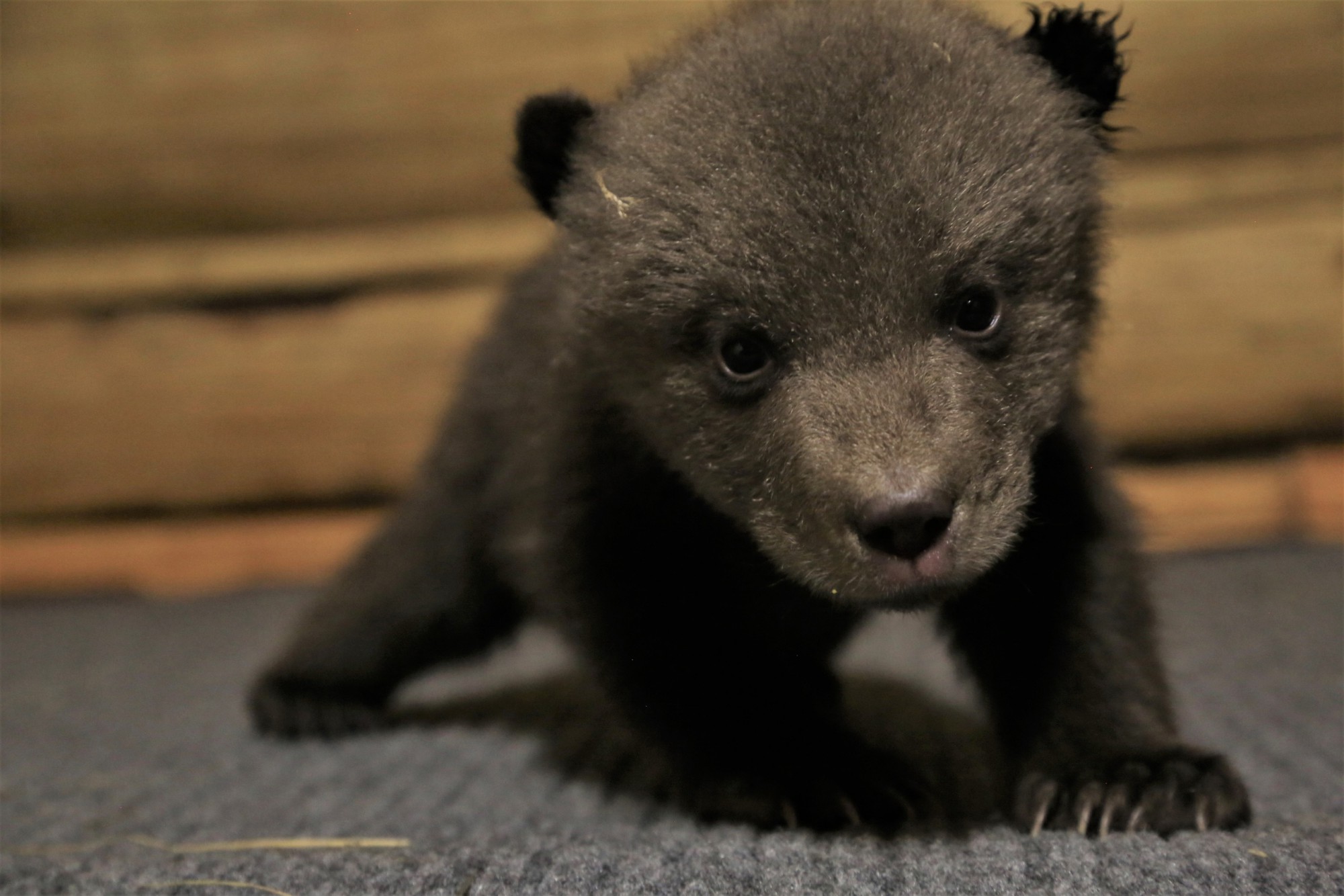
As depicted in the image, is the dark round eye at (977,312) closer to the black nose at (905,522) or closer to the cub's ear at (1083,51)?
the black nose at (905,522)

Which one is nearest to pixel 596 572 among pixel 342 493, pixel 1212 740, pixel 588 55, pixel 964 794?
pixel 964 794

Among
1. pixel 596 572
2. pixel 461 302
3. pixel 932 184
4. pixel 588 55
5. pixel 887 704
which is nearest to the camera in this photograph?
pixel 932 184

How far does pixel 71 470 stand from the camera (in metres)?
4.47

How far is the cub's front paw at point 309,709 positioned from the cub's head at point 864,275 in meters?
1.36

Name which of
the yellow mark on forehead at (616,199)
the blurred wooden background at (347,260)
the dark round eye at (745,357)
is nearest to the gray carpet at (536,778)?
the blurred wooden background at (347,260)

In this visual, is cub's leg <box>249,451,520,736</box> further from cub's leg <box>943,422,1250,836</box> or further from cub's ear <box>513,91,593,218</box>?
cub's leg <box>943,422,1250,836</box>

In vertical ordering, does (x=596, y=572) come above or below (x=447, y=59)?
below

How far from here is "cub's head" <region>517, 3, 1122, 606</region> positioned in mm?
1521

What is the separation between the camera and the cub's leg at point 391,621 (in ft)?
8.98

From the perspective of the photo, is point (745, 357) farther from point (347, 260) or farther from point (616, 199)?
point (347, 260)

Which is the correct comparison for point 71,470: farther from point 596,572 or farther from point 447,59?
point 596,572

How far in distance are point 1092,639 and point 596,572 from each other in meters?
0.82

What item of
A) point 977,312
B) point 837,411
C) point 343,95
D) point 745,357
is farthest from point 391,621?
point 343,95

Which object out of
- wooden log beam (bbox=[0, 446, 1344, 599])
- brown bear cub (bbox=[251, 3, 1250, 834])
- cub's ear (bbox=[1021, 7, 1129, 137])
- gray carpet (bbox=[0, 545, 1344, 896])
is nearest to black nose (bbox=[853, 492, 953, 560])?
brown bear cub (bbox=[251, 3, 1250, 834])
